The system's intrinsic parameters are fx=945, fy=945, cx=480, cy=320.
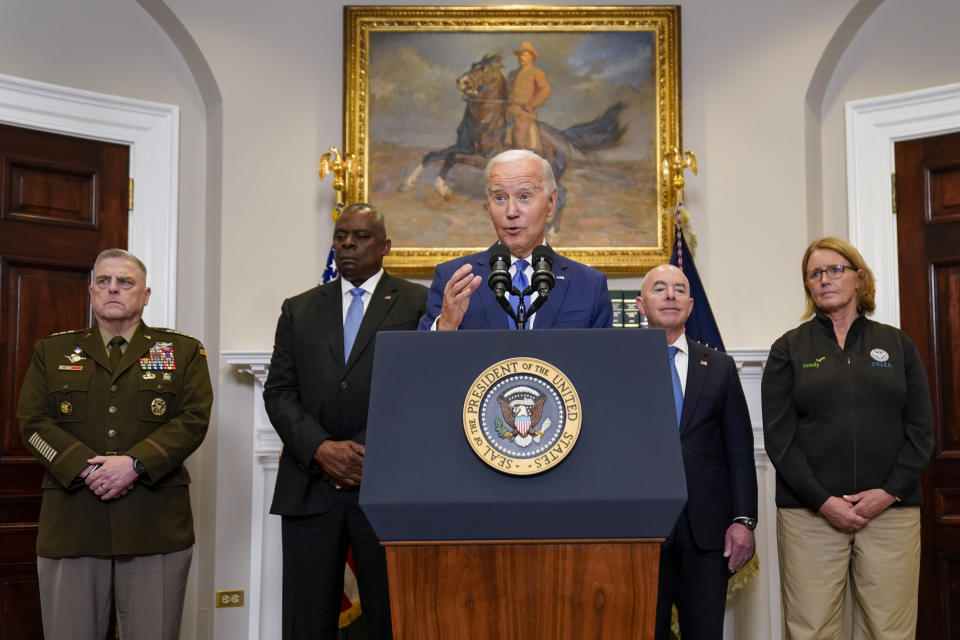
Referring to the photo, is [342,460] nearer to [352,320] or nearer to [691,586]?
[352,320]

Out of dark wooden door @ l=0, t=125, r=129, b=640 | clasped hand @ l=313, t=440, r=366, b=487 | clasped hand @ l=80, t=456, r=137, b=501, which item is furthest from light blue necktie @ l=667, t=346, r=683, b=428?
dark wooden door @ l=0, t=125, r=129, b=640

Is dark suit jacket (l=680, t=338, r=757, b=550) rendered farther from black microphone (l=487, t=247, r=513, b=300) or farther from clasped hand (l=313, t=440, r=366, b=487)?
black microphone (l=487, t=247, r=513, b=300)

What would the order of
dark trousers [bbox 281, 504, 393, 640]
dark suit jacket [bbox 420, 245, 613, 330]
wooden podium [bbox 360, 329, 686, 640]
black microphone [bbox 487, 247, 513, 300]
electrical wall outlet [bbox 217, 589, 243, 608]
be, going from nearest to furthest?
wooden podium [bbox 360, 329, 686, 640] → black microphone [bbox 487, 247, 513, 300] → dark suit jacket [bbox 420, 245, 613, 330] → dark trousers [bbox 281, 504, 393, 640] → electrical wall outlet [bbox 217, 589, 243, 608]

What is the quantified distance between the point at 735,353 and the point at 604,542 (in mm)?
2807

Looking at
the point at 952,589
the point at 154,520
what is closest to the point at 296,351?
the point at 154,520

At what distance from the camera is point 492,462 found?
5.51 feet

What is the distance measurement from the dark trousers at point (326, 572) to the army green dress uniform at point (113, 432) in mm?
555

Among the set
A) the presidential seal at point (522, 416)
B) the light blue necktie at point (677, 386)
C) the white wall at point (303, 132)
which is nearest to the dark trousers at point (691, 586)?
the light blue necktie at point (677, 386)

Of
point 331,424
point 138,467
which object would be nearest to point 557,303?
point 331,424

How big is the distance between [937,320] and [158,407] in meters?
3.43

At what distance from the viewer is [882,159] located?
459cm

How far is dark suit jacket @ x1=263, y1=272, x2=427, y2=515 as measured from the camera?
3.12 meters

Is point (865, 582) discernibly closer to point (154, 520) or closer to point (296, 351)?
point (296, 351)

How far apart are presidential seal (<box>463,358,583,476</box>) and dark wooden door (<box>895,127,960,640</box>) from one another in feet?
10.5
